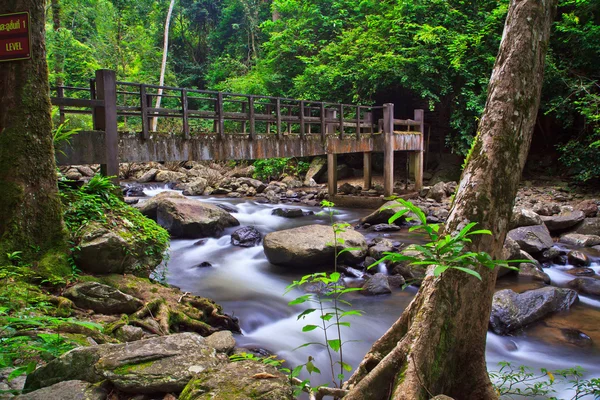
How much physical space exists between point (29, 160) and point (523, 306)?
718cm

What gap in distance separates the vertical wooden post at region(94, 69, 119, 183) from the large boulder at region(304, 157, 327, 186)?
51.8ft

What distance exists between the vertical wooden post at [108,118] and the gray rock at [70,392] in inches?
191

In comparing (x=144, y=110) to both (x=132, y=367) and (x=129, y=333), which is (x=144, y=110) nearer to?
(x=129, y=333)

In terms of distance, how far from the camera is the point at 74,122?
15.9 meters

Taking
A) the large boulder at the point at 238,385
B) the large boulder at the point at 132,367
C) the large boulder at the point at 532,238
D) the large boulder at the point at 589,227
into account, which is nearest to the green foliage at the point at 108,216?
the large boulder at the point at 132,367

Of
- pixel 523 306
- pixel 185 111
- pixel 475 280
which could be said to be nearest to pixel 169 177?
pixel 185 111

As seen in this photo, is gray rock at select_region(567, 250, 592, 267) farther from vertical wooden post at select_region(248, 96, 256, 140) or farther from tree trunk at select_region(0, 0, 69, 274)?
tree trunk at select_region(0, 0, 69, 274)

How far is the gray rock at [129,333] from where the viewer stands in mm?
4113

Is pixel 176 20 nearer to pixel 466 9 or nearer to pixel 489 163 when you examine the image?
pixel 466 9

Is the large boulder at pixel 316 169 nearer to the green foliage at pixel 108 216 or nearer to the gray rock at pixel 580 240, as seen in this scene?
the gray rock at pixel 580 240

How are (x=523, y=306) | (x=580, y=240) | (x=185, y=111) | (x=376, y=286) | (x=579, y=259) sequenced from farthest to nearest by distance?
(x=580, y=240)
(x=579, y=259)
(x=185, y=111)
(x=376, y=286)
(x=523, y=306)

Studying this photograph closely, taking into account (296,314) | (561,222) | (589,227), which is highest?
(561,222)

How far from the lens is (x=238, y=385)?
8.08ft

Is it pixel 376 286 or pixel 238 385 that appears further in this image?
pixel 376 286
